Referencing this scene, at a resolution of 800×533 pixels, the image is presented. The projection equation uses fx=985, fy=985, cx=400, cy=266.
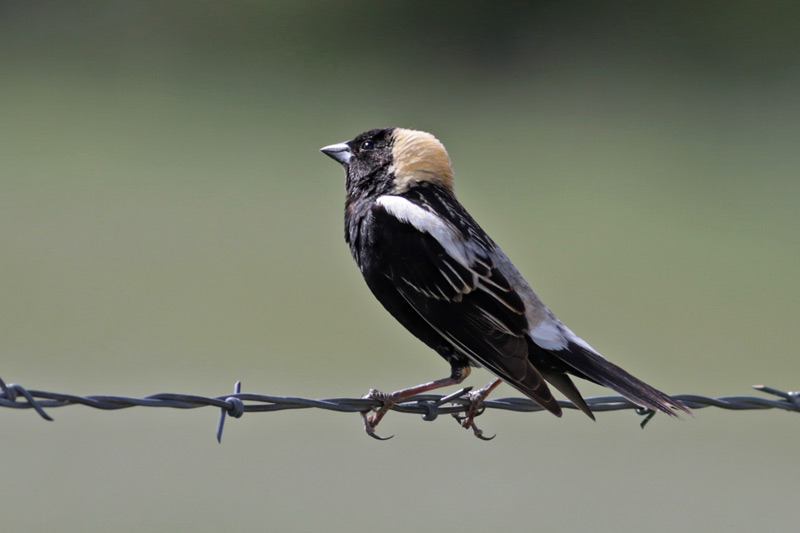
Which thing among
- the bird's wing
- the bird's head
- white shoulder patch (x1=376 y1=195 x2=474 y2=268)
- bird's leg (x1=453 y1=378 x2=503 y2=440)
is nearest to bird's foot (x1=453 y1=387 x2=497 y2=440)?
bird's leg (x1=453 y1=378 x2=503 y2=440)

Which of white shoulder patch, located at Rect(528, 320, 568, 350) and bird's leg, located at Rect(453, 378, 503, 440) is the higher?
white shoulder patch, located at Rect(528, 320, 568, 350)

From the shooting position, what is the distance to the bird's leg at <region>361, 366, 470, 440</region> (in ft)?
12.5

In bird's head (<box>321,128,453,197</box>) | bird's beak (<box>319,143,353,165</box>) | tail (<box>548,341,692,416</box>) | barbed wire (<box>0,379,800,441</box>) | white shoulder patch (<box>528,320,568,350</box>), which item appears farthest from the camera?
bird's beak (<box>319,143,353,165</box>)

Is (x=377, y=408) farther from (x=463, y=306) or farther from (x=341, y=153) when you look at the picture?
(x=341, y=153)

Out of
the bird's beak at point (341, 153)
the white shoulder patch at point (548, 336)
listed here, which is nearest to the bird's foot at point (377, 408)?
the white shoulder patch at point (548, 336)

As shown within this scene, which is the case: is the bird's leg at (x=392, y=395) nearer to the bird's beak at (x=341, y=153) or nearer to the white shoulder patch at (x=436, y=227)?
the white shoulder patch at (x=436, y=227)

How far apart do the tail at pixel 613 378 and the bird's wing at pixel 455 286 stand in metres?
0.20

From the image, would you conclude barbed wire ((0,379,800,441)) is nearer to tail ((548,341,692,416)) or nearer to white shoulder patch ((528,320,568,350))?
tail ((548,341,692,416))

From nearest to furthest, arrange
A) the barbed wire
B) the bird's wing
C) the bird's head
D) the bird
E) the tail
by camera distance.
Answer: the barbed wire
the tail
the bird
the bird's wing
the bird's head

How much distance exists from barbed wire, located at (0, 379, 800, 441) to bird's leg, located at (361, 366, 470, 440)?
2.3 inches

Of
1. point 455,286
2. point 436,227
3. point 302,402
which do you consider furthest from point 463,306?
point 302,402

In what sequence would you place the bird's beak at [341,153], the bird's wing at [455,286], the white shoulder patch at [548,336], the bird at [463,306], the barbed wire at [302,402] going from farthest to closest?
the bird's beak at [341,153], the white shoulder patch at [548,336], the bird's wing at [455,286], the bird at [463,306], the barbed wire at [302,402]

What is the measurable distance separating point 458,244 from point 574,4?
114ft

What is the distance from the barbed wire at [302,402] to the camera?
9.17 ft
